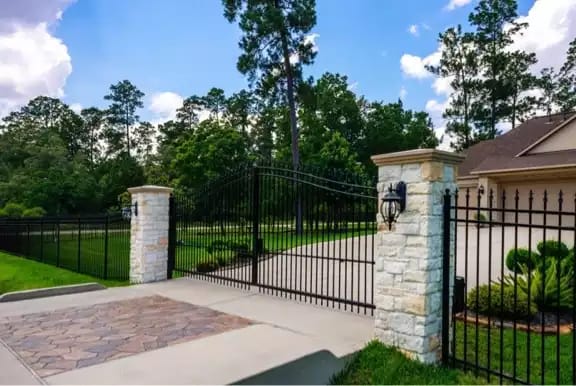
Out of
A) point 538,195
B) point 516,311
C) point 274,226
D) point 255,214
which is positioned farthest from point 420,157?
point 538,195

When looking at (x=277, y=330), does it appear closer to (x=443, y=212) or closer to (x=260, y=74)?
(x=443, y=212)

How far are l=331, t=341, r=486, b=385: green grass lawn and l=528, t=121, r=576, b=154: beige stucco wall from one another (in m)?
15.8

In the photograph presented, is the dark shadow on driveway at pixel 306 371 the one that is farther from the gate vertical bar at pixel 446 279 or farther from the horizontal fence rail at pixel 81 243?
the horizontal fence rail at pixel 81 243

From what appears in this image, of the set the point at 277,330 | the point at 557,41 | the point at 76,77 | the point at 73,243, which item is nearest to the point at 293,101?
the point at 76,77

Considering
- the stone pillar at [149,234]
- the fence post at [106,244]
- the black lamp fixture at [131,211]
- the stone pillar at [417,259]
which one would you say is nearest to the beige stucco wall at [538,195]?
the stone pillar at [149,234]

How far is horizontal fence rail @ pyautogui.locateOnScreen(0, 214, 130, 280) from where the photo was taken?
816 cm

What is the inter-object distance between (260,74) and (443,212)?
616 inches

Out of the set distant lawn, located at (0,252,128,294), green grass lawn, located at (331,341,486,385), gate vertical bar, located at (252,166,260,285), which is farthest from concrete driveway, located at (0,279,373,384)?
distant lawn, located at (0,252,128,294)

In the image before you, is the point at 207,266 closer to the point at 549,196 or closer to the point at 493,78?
the point at 549,196

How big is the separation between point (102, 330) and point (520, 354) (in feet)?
13.8

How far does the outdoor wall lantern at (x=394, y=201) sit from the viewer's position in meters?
3.58

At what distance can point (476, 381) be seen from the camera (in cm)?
325

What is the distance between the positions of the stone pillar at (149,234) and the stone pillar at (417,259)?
4866mm

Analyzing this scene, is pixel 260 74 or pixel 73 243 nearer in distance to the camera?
pixel 73 243
